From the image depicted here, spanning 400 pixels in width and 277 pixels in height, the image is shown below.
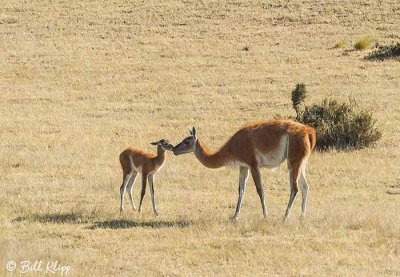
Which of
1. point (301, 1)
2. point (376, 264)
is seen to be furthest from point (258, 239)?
point (301, 1)

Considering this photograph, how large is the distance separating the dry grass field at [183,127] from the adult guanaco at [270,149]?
2.38 feet

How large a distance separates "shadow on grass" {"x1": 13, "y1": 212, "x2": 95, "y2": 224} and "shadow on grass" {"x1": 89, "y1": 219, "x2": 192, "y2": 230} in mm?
365

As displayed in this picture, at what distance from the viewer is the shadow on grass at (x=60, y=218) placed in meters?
12.8

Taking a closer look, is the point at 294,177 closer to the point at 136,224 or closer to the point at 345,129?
the point at 136,224

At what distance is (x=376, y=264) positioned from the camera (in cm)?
991

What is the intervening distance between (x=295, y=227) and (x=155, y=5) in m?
41.2

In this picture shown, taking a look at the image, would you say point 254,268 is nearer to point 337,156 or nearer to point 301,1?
point 337,156

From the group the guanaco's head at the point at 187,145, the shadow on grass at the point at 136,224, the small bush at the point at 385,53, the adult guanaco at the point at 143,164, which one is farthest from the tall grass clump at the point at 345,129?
the small bush at the point at 385,53

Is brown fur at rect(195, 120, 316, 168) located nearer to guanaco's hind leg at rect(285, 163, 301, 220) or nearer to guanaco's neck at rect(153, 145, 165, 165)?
guanaco's hind leg at rect(285, 163, 301, 220)

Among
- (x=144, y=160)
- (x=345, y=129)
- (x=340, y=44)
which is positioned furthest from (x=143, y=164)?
(x=340, y=44)

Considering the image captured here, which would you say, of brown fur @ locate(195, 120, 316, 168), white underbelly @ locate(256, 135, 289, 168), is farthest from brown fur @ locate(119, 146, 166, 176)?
white underbelly @ locate(256, 135, 289, 168)

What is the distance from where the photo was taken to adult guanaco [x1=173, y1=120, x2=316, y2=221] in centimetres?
1292

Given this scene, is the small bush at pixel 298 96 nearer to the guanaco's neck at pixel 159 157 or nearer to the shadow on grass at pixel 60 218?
the guanaco's neck at pixel 159 157

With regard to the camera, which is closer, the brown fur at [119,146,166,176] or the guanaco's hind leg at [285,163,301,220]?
the guanaco's hind leg at [285,163,301,220]
